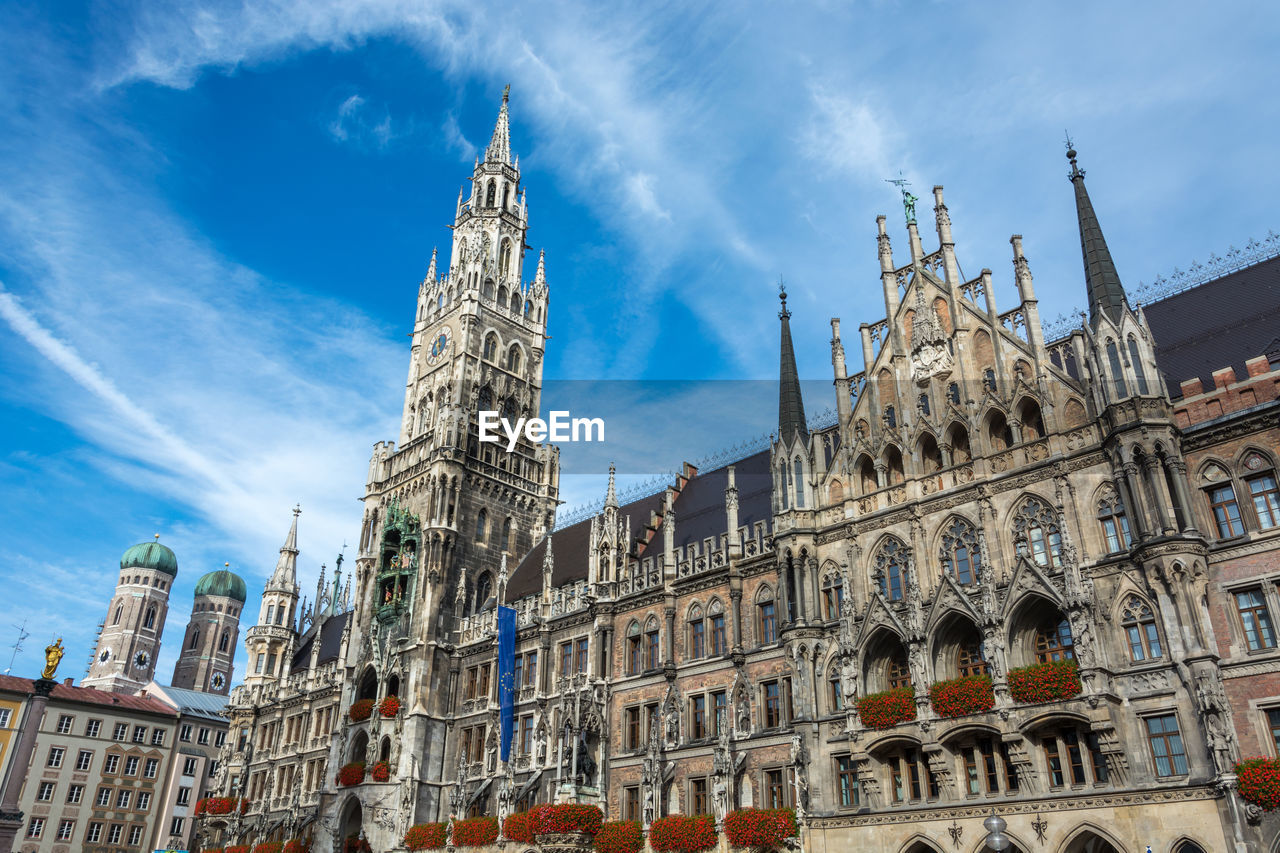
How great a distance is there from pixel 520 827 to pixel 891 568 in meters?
18.0

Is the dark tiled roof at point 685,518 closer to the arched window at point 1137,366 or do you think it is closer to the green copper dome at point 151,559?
the arched window at point 1137,366

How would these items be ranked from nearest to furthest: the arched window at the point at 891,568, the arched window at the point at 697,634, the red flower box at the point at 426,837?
the arched window at the point at 891,568, the arched window at the point at 697,634, the red flower box at the point at 426,837

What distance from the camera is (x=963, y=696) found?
1045 inches

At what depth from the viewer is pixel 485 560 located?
51656 mm

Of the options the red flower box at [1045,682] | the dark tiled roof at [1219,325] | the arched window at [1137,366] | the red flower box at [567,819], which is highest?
the dark tiled roof at [1219,325]

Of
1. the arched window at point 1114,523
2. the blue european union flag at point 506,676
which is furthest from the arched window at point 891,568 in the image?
the blue european union flag at point 506,676

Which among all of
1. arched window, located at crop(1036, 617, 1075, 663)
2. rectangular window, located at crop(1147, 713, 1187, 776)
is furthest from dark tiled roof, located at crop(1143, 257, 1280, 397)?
rectangular window, located at crop(1147, 713, 1187, 776)

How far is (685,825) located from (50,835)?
5647 centimetres

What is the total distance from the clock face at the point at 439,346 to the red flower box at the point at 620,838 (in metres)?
31.8

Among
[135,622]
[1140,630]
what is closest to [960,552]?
[1140,630]

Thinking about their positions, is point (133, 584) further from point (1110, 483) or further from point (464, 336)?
point (1110, 483)

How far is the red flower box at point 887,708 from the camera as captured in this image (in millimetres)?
27719

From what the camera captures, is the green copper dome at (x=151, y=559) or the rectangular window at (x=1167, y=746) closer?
the rectangular window at (x=1167, y=746)

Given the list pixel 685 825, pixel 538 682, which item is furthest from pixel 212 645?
pixel 685 825
